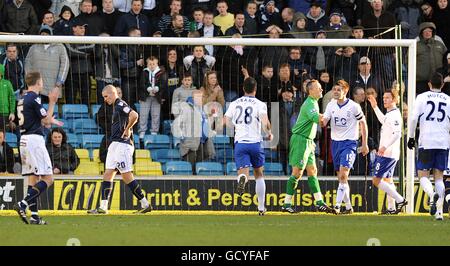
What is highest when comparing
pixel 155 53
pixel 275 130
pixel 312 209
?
pixel 155 53

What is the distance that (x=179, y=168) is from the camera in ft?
76.0

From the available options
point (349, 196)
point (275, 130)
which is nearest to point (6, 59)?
point (275, 130)

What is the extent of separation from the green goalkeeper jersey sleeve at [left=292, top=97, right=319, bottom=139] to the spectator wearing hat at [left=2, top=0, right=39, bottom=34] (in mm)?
6357

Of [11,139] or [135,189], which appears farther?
[11,139]

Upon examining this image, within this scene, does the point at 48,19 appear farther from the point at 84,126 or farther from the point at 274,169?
the point at 274,169

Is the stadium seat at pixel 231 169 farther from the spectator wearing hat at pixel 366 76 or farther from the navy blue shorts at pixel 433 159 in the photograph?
the navy blue shorts at pixel 433 159

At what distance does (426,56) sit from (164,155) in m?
5.75

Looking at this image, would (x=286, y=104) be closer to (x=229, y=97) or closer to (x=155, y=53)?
(x=229, y=97)

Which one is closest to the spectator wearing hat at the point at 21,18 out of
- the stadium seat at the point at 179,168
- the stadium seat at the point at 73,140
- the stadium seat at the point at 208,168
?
the stadium seat at the point at 73,140

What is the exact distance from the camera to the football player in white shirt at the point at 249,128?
2105cm

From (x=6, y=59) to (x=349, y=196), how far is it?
21.3 ft

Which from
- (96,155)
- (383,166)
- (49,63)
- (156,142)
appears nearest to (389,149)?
(383,166)
